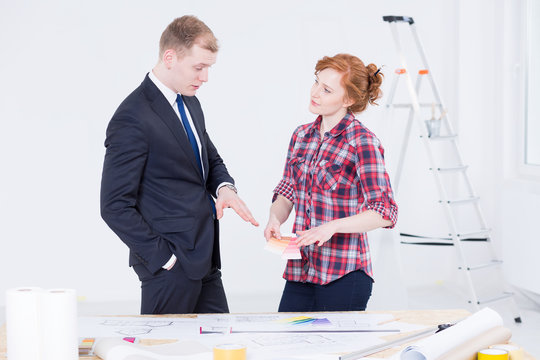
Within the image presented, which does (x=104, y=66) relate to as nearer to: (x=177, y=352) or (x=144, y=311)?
(x=144, y=311)

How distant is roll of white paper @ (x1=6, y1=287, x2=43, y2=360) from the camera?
1.41m

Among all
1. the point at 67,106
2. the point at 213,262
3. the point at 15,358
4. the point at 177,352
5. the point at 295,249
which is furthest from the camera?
the point at 67,106

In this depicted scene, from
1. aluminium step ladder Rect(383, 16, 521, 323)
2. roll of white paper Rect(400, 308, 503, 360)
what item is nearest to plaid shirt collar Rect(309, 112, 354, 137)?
roll of white paper Rect(400, 308, 503, 360)

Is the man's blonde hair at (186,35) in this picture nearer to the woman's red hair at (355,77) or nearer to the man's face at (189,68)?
the man's face at (189,68)

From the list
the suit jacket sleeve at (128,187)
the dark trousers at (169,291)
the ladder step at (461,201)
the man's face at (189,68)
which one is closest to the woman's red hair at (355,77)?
the man's face at (189,68)

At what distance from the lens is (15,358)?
144 centimetres

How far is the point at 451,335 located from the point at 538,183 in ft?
10.3

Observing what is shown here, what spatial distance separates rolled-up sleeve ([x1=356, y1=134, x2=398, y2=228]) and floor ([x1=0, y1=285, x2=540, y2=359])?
7.05ft

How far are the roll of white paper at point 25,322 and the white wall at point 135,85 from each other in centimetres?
353

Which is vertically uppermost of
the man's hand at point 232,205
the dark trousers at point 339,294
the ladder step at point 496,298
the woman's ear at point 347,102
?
the woman's ear at point 347,102

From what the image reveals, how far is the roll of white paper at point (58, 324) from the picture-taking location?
1.40 meters

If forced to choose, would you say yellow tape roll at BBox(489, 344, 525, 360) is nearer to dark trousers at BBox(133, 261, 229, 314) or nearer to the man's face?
dark trousers at BBox(133, 261, 229, 314)

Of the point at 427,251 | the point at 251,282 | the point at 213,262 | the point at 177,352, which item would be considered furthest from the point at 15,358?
the point at 427,251

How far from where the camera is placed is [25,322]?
1418mm
